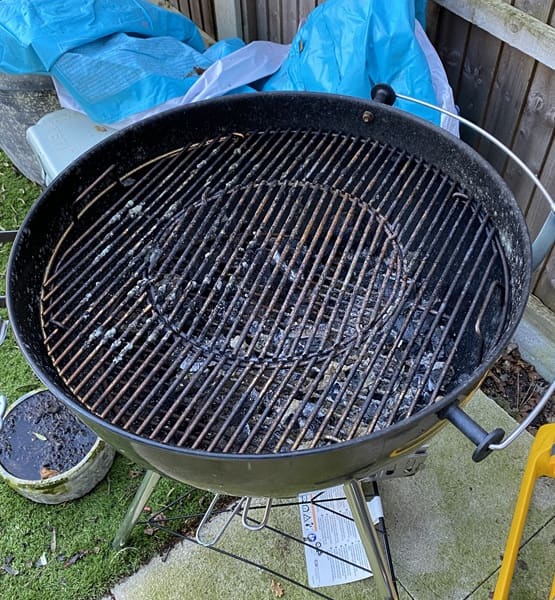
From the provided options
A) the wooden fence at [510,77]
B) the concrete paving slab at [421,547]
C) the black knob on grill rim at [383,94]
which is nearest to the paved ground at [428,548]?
the concrete paving slab at [421,547]

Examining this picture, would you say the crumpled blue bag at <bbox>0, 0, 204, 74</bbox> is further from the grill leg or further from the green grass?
the grill leg

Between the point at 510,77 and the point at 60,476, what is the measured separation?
5.69ft

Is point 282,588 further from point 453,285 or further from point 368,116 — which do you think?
point 368,116

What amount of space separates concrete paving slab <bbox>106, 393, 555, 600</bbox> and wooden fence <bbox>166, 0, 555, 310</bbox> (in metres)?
0.64

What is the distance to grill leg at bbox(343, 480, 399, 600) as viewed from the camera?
1.28m

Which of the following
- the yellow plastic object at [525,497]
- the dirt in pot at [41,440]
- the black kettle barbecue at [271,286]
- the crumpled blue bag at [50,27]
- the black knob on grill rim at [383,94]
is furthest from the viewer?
the crumpled blue bag at [50,27]

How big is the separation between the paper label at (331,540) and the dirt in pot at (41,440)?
71 cm

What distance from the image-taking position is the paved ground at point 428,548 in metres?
1.64

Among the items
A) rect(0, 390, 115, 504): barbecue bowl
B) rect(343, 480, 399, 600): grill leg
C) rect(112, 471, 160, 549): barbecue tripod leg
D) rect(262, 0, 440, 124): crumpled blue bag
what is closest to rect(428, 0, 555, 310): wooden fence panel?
rect(262, 0, 440, 124): crumpled blue bag

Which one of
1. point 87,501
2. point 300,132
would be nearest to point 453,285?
point 300,132

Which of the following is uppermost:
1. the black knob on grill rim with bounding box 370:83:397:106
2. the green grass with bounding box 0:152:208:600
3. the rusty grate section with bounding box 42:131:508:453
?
the black knob on grill rim with bounding box 370:83:397:106

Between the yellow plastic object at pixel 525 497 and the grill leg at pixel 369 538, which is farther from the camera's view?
the yellow plastic object at pixel 525 497

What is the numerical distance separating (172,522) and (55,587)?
1.18 ft

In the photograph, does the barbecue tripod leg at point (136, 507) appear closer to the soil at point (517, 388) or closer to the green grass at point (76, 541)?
the green grass at point (76, 541)
